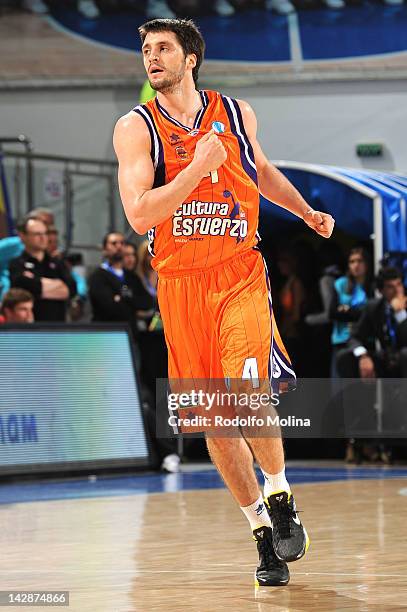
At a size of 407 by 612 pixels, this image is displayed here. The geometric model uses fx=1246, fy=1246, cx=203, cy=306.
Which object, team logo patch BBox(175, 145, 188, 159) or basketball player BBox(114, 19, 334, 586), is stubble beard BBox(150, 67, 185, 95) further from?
team logo patch BBox(175, 145, 188, 159)

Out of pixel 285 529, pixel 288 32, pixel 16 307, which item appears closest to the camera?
pixel 285 529

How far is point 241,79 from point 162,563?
36.8 feet

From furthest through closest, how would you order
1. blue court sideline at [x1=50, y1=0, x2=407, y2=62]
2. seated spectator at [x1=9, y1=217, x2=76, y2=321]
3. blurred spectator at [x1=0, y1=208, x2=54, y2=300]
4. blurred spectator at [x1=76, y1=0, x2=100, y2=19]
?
1. blurred spectator at [x1=76, y1=0, x2=100, y2=19]
2. blue court sideline at [x1=50, y1=0, x2=407, y2=62]
3. blurred spectator at [x1=0, y1=208, x2=54, y2=300]
4. seated spectator at [x1=9, y1=217, x2=76, y2=321]

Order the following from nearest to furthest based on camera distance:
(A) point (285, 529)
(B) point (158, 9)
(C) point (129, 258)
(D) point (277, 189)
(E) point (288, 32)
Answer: (A) point (285, 529) < (D) point (277, 189) < (C) point (129, 258) < (E) point (288, 32) < (B) point (158, 9)

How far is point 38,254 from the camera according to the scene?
1070 cm

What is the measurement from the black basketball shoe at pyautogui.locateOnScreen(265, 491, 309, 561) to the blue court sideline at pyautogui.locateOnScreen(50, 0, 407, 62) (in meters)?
11.4

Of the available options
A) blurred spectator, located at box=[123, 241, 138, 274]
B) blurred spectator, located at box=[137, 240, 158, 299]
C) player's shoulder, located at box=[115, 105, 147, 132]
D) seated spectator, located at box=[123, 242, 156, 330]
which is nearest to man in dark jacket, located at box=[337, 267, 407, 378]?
seated spectator, located at box=[123, 242, 156, 330]

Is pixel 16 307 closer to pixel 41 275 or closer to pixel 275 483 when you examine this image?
pixel 41 275

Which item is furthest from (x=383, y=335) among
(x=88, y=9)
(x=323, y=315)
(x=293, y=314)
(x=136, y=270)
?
(x=88, y=9)

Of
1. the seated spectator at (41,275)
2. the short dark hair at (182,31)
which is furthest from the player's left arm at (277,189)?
the seated spectator at (41,275)

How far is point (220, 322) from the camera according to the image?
483 cm

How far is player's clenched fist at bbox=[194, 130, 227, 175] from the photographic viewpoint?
14.9ft

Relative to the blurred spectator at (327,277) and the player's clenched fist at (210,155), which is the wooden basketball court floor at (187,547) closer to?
the player's clenched fist at (210,155)

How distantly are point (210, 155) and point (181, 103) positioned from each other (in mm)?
458
